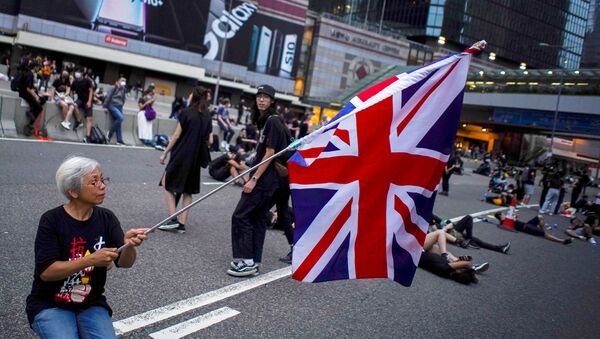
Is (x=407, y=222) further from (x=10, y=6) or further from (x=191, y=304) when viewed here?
(x=10, y=6)

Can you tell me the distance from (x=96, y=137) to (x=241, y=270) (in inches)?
401

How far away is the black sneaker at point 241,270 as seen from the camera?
17.9 feet

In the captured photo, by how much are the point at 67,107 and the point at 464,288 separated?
1107 cm

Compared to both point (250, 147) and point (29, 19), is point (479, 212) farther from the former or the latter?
point (29, 19)

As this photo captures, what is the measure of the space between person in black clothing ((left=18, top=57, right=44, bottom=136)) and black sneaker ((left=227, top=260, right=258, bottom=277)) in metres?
9.39

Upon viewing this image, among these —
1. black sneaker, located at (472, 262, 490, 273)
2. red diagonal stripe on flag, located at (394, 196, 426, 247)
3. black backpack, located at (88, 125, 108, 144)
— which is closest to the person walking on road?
red diagonal stripe on flag, located at (394, 196, 426, 247)

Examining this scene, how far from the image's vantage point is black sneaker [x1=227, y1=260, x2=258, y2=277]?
5.46 metres

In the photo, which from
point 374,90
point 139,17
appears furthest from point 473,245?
point 139,17

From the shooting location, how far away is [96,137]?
14211 mm

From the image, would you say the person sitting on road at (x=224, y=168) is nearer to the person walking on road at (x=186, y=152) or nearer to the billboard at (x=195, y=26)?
the person walking on road at (x=186, y=152)

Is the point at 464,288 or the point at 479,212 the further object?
the point at 479,212

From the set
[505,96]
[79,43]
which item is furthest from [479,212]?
[79,43]

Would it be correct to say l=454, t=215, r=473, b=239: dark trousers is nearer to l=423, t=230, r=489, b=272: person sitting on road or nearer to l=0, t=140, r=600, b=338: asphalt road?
l=0, t=140, r=600, b=338: asphalt road

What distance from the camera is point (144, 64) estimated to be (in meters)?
56.1
